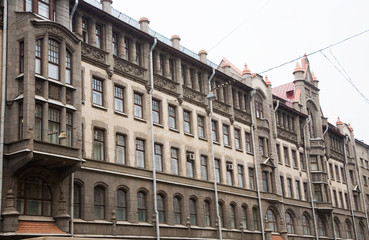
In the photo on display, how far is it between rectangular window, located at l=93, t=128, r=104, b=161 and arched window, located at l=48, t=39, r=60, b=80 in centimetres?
510

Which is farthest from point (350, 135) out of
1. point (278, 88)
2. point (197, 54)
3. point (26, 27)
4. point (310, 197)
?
point (26, 27)

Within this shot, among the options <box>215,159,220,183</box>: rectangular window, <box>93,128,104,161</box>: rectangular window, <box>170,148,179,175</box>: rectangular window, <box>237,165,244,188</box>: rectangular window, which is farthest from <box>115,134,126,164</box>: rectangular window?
<box>237,165,244,188</box>: rectangular window

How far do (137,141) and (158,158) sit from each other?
2.26 m

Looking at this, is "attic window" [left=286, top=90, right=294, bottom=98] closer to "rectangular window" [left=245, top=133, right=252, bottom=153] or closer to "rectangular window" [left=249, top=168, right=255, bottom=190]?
"rectangular window" [left=245, top=133, right=252, bottom=153]

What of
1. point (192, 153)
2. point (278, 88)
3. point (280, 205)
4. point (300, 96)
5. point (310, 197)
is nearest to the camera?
point (192, 153)

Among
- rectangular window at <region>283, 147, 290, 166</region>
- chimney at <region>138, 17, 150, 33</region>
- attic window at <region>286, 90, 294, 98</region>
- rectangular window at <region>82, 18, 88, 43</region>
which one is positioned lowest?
rectangular window at <region>283, 147, 290, 166</region>

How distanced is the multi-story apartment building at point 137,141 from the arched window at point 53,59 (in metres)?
0.06

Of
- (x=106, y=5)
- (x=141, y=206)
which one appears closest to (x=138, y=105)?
(x=141, y=206)

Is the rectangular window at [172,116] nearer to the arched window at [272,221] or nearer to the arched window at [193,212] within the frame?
the arched window at [193,212]

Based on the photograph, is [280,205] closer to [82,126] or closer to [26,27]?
[82,126]

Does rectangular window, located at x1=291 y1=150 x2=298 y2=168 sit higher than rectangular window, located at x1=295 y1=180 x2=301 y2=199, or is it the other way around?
rectangular window, located at x1=291 y1=150 x2=298 y2=168

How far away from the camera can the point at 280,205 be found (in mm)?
48719

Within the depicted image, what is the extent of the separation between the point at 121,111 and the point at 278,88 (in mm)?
34681

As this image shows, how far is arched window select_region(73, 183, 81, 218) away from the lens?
95.8 feet
